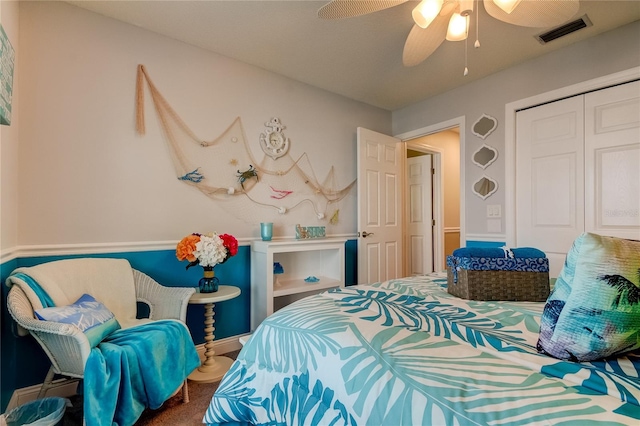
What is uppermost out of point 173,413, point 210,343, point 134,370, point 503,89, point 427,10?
point 503,89

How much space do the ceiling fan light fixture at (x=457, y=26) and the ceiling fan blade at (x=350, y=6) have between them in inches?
13.2

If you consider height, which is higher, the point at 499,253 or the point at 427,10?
the point at 427,10

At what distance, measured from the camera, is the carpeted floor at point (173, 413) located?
166cm

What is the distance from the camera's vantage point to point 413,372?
30.5 inches

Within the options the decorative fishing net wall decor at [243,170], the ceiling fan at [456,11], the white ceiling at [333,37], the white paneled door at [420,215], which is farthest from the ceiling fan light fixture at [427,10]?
the white paneled door at [420,215]

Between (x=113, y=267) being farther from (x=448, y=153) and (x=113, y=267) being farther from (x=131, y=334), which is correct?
(x=448, y=153)

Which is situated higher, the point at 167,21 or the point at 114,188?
the point at 167,21

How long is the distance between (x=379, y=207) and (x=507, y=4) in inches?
90.2

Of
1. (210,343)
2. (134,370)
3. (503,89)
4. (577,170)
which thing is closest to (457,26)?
(503,89)

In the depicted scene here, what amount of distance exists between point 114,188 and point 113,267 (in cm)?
56

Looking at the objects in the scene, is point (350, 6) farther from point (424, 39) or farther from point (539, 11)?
point (539, 11)

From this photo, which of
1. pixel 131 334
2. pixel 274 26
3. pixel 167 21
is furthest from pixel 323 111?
pixel 131 334

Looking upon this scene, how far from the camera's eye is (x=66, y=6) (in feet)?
6.67

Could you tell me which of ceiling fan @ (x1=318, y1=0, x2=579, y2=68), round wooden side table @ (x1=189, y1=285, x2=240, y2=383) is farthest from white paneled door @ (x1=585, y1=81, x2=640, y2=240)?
round wooden side table @ (x1=189, y1=285, x2=240, y2=383)
